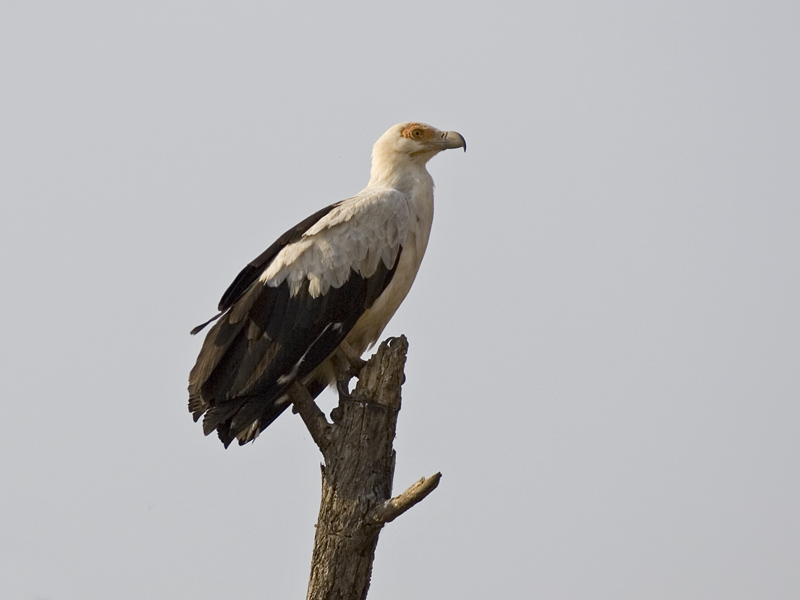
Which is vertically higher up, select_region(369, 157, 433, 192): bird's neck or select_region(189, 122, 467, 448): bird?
select_region(369, 157, 433, 192): bird's neck

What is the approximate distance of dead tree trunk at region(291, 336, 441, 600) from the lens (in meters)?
5.89

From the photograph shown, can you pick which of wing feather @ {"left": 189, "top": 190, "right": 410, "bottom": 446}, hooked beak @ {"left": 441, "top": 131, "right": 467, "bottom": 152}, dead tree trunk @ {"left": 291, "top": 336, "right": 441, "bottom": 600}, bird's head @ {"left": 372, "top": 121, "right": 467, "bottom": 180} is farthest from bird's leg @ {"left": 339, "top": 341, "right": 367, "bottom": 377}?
hooked beak @ {"left": 441, "top": 131, "right": 467, "bottom": 152}

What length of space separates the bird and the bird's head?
0.35 m

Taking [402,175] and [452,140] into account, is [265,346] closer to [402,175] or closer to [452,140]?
[402,175]

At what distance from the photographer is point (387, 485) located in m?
6.03

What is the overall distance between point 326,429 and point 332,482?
0.37 meters

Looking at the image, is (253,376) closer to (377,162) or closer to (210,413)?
(210,413)

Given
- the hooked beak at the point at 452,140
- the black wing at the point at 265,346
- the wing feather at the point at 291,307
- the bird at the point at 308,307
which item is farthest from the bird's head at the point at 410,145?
the black wing at the point at 265,346

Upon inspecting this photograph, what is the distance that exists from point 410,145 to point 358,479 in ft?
8.75

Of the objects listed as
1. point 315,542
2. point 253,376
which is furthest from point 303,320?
point 315,542

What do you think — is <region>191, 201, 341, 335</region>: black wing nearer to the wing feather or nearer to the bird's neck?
the wing feather

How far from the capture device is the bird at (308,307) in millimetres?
6449

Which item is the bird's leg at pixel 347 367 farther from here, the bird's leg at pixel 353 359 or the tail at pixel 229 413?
the tail at pixel 229 413

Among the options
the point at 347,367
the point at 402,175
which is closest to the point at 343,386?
the point at 347,367
